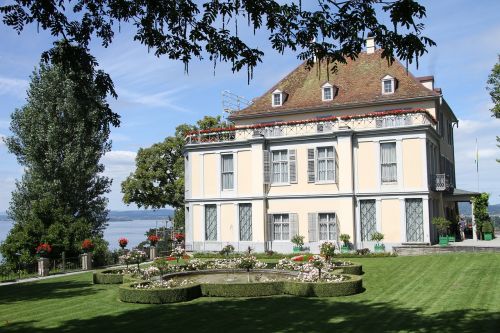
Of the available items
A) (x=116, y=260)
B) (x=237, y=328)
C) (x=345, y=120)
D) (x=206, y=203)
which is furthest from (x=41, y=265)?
(x=345, y=120)

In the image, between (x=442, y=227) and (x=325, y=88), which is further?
(x=325, y=88)

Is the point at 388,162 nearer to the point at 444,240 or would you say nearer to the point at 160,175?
the point at 444,240

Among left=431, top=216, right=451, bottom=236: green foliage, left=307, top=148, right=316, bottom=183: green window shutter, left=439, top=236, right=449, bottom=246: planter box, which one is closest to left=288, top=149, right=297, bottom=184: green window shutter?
left=307, top=148, right=316, bottom=183: green window shutter

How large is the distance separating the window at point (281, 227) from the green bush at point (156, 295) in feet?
57.9

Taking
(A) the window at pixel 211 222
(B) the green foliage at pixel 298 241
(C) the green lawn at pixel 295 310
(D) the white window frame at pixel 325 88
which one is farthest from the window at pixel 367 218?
(A) the window at pixel 211 222

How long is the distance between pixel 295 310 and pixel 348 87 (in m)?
27.5

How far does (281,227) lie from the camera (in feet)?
119

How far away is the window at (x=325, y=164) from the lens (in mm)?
34812

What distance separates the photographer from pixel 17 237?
3172 cm

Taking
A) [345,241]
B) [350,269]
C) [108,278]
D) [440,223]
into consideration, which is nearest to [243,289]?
[350,269]

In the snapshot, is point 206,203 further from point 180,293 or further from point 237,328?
point 237,328

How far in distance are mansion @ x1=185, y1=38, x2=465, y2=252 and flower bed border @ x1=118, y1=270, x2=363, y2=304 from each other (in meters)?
14.2

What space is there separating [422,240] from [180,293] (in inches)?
742

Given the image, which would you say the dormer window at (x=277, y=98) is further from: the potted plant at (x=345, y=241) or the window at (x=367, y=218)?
A: the potted plant at (x=345, y=241)
